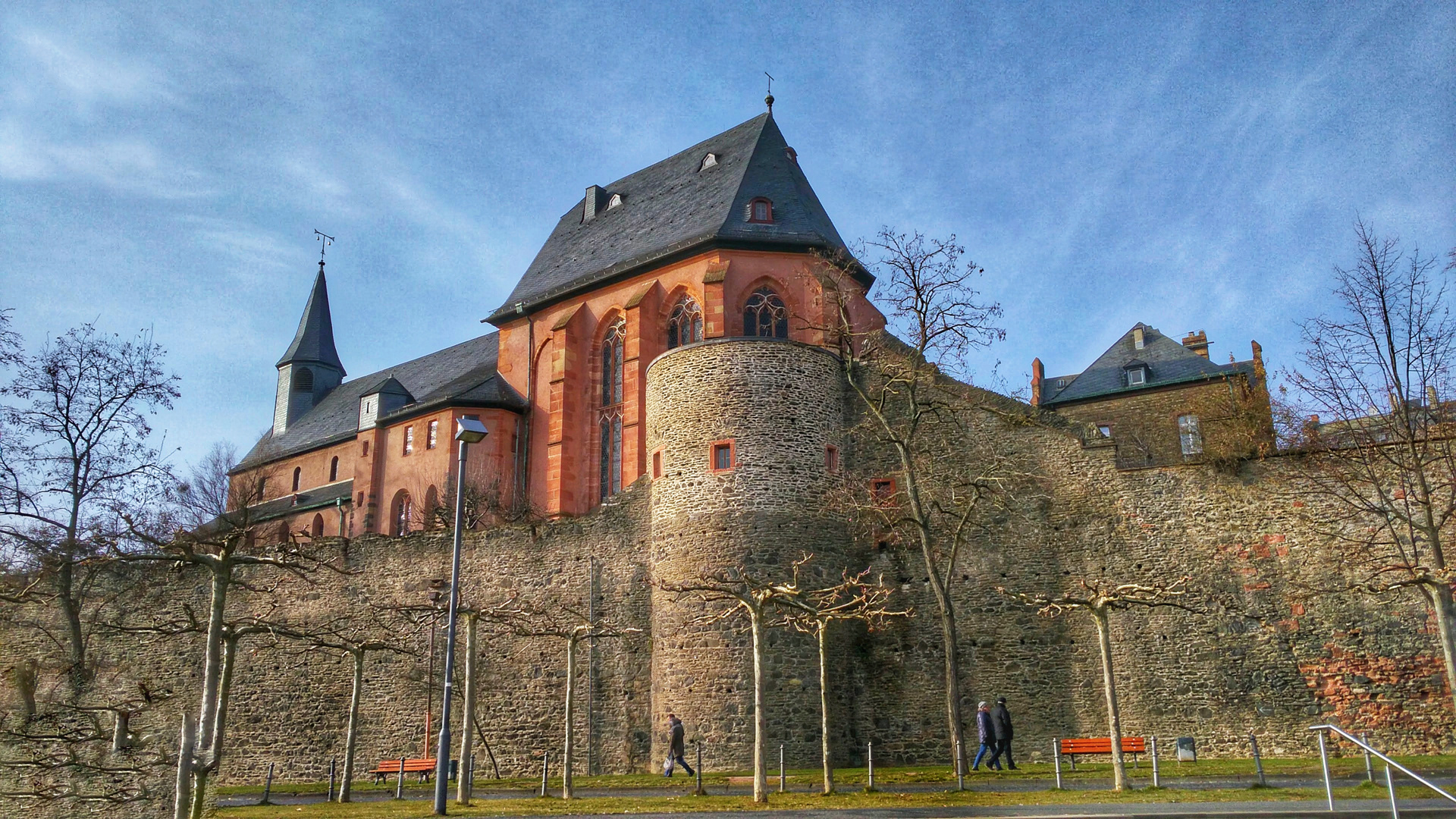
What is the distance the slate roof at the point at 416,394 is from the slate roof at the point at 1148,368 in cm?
2140

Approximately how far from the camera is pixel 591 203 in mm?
48469

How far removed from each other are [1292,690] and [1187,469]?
4850 millimetres

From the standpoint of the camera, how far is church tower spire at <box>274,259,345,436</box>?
65.8 meters

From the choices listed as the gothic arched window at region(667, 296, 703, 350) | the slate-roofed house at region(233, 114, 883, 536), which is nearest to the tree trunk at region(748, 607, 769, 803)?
the slate-roofed house at region(233, 114, 883, 536)

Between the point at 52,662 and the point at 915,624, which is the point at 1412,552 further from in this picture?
the point at 52,662

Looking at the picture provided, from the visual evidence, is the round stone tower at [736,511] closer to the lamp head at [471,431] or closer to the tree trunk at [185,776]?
the lamp head at [471,431]

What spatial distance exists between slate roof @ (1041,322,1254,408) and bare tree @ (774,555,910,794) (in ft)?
69.7

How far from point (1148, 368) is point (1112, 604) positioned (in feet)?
87.8

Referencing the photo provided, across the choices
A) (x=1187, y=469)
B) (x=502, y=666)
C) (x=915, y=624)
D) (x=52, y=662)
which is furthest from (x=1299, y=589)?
(x=52, y=662)

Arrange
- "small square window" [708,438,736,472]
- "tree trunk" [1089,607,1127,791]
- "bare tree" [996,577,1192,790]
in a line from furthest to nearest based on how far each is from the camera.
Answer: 1. "small square window" [708,438,736,472]
2. "bare tree" [996,577,1192,790]
3. "tree trunk" [1089,607,1127,791]

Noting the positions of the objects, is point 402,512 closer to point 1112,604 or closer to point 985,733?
point 985,733

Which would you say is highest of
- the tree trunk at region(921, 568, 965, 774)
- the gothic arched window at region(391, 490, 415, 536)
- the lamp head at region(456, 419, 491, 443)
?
the gothic arched window at region(391, 490, 415, 536)

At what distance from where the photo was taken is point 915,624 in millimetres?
26656

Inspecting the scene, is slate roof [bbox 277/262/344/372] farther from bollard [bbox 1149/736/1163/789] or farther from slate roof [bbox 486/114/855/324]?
bollard [bbox 1149/736/1163/789]
